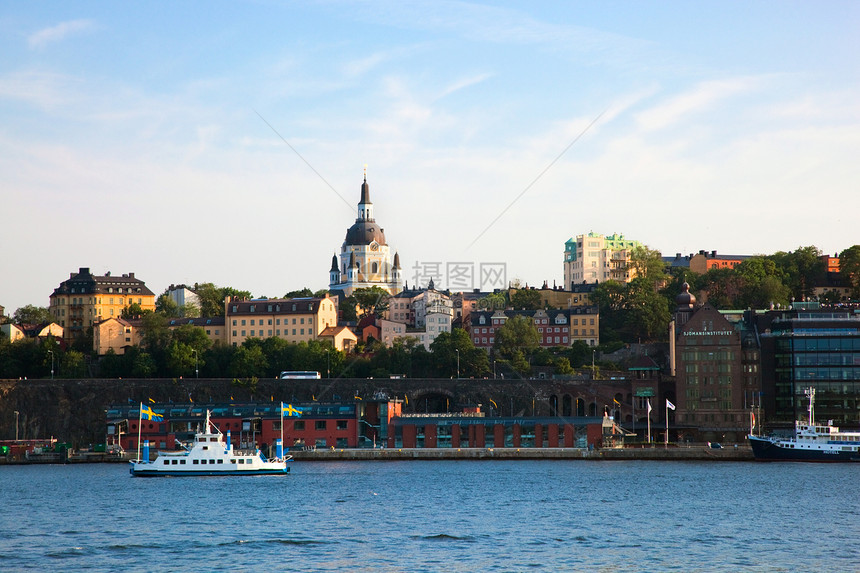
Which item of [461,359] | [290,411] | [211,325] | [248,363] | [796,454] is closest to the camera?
[796,454]

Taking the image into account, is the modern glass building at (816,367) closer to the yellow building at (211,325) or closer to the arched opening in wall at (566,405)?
the arched opening in wall at (566,405)

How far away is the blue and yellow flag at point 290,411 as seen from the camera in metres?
120

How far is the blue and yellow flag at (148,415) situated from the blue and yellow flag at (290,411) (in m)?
12.7

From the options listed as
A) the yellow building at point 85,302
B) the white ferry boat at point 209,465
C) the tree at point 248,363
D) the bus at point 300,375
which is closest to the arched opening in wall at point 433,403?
the bus at point 300,375

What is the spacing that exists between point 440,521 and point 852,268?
128059 millimetres

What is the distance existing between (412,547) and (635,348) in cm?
10514

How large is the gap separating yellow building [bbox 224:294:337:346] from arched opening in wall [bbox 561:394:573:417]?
43.5 metres

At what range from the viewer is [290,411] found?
121625 mm

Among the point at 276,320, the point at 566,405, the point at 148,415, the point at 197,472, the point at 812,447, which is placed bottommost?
the point at 197,472

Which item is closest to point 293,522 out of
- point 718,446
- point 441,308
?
point 718,446

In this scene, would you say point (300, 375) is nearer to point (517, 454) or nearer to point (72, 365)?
point (72, 365)

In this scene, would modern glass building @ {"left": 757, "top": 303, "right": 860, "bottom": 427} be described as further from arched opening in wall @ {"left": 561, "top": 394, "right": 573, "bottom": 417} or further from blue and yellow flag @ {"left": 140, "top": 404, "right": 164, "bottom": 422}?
blue and yellow flag @ {"left": 140, "top": 404, "right": 164, "bottom": 422}

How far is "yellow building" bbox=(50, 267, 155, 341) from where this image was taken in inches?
7426

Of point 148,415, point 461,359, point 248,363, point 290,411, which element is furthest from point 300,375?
point 148,415
